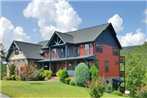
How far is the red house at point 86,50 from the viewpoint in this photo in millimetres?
43688

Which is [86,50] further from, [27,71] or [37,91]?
[37,91]

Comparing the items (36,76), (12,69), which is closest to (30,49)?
(12,69)

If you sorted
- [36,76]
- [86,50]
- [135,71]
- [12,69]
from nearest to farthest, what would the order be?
1. [36,76]
2. [86,50]
3. [135,71]
4. [12,69]

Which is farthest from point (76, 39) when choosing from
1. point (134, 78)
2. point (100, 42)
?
point (134, 78)

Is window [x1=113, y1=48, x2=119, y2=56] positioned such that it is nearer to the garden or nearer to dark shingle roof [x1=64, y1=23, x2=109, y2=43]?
the garden

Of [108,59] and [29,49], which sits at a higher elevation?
[29,49]

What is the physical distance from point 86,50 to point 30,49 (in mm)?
13491

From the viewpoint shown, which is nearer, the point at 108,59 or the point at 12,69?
the point at 108,59

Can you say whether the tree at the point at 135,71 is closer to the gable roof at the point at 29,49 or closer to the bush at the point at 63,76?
the bush at the point at 63,76

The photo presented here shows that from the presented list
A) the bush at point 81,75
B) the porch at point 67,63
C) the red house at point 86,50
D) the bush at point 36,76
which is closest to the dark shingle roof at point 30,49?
the red house at point 86,50

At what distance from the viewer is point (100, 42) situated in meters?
45.1

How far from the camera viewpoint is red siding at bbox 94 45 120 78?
148 ft

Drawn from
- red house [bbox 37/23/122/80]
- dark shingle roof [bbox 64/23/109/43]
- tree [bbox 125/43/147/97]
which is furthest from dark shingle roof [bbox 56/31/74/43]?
tree [bbox 125/43/147/97]

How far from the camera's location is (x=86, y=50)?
4397 cm
